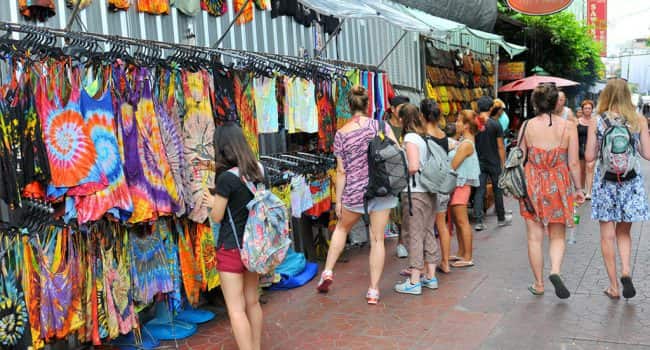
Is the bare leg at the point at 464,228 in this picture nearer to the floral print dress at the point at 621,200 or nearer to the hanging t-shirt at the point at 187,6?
the floral print dress at the point at 621,200

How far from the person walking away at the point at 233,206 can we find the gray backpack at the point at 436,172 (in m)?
2.27

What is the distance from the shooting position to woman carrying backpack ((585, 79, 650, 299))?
17.2ft

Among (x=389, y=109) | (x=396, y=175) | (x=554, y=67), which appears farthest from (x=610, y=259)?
(x=554, y=67)

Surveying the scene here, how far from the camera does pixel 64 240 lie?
13.3 ft

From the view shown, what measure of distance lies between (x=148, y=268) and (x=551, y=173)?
137 inches

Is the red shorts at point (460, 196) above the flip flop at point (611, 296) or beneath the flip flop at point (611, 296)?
above

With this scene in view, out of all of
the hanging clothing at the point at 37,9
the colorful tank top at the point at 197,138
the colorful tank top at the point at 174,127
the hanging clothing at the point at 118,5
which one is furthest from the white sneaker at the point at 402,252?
the hanging clothing at the point at 37,9

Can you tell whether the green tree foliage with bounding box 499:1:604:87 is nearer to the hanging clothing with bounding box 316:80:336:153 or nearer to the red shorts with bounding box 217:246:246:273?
the hanging clothing with bounding box 316:80:336:153

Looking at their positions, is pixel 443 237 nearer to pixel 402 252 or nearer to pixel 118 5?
pixel 402 252

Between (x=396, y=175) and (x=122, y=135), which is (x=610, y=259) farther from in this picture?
(x=122, y=135)

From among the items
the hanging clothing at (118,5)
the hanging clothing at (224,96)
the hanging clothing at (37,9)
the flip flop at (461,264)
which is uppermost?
the hanging clothing at (118,5)

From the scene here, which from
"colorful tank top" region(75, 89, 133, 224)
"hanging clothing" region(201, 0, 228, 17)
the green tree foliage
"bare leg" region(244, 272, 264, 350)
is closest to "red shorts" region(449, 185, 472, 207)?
"hanging clothing" region(201, 0, 228, 17)

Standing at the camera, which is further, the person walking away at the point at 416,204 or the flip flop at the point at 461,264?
the flip flop at the point at 461,264

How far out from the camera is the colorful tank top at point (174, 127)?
4652 millimetres
